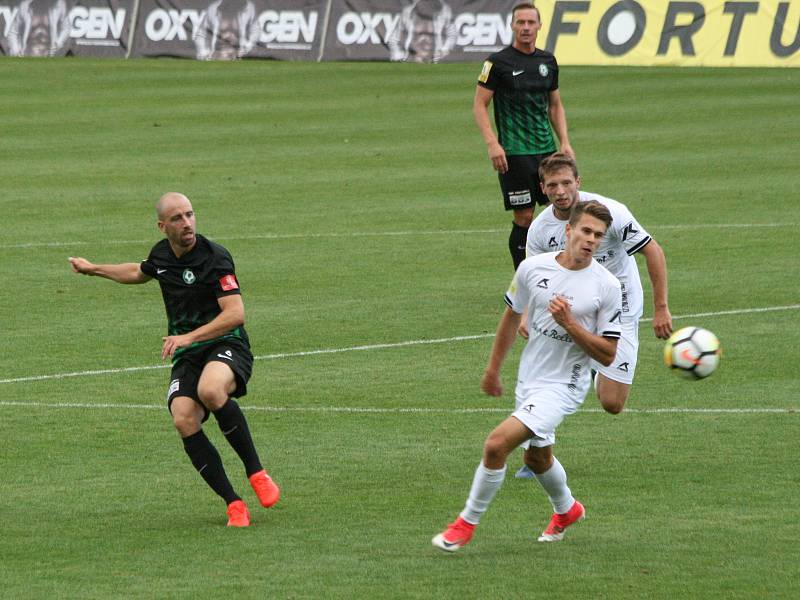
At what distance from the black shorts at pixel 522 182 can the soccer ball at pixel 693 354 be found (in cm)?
466

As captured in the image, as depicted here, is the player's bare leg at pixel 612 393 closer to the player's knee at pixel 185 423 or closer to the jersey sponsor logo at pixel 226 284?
the jersey sponsor logo at pixel 226 284

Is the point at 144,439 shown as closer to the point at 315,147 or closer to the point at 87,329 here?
the point at 87,329

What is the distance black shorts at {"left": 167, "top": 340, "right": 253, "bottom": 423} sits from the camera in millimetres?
8461

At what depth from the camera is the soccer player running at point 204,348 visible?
834cm

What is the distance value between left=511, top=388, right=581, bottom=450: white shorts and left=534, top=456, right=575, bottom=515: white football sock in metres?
0.20

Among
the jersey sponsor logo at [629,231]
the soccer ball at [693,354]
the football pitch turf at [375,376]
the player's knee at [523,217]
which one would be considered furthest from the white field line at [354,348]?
the soccer ball at [693,354]

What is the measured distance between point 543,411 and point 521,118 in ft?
20.6

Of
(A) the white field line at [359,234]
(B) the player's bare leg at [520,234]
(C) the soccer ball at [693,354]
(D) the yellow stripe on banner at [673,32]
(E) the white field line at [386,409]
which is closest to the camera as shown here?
(C) the soccer ball at [693,354]

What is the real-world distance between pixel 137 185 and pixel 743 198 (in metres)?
8.10

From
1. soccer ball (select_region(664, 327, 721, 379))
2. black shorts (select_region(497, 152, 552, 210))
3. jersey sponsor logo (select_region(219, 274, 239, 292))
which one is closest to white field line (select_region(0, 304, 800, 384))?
black shorts (select_region(497, 152, 552, 210))

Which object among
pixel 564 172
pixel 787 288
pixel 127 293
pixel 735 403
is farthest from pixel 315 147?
pixel 564 172

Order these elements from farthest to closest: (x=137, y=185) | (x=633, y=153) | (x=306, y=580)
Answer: (x=633, y=153)
(x=137, y=185)
(x=306, y=580)

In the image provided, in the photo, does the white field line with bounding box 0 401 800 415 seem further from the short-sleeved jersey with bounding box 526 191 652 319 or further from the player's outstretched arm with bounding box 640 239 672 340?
the player's outstretched arm with bounding box 640 239 672 340

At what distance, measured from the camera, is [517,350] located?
12766 millimetres
